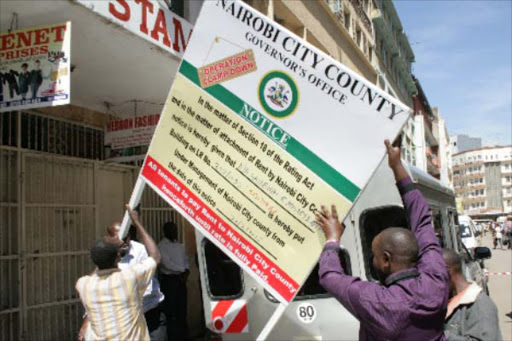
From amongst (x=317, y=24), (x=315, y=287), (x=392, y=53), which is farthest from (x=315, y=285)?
(x=392, y=53)

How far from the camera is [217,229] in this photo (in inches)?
120

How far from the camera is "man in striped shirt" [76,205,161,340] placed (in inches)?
128

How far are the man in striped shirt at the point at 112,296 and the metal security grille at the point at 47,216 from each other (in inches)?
124

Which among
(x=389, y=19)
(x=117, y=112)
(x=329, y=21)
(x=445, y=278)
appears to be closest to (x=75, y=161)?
(x=117, y=112)

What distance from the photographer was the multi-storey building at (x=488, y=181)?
415 ft

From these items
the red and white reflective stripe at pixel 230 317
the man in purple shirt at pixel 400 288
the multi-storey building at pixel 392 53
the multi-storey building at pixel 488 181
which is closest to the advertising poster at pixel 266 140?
the man in purple shirt at pixel 400 288

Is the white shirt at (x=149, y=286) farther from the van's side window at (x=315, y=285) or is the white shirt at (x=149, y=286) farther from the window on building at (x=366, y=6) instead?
the window on building at (x=366, y=6)

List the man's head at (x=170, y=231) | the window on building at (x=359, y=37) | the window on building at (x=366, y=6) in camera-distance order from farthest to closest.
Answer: the window on building at (x=366, y=6) → the window on building at (x=359, y=37) → the man's head at (x=170, y=231)

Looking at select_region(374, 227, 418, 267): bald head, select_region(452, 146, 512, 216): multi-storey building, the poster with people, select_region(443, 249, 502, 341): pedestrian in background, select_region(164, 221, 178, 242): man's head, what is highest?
the poster with people

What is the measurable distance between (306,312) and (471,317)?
1.55m

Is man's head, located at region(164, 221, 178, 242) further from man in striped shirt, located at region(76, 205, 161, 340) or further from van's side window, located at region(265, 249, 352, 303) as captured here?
man in striped shirt, located at region(76, 205, 161, 340)

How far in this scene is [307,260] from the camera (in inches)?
111

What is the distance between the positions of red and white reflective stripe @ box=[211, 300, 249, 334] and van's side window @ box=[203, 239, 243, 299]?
0.26 feet

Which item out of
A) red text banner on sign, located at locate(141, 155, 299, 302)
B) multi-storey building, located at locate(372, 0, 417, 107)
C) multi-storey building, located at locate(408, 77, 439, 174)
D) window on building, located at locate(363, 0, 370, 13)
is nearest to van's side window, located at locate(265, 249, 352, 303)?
red text banner on sign, located at locate(141, 155, 299, 302)
